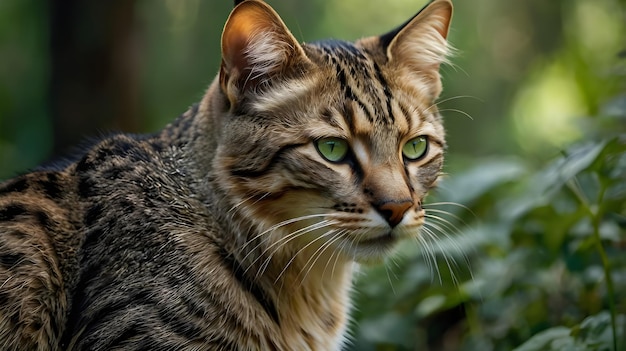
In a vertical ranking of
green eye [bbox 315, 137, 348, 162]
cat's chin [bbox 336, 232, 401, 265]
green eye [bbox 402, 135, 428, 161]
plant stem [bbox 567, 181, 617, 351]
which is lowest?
plant stem [bbox 567, 181, 617, 351]

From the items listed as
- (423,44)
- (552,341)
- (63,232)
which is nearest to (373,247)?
(552,341)

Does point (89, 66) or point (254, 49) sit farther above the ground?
point (89, 66)

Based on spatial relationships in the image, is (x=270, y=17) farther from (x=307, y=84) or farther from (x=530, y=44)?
(x=530, y=44)

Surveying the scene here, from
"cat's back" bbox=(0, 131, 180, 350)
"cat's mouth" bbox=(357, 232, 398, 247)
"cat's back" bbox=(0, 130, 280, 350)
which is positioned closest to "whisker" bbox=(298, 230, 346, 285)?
"cat's mouth" bbox=(357, 232, 398, 247)

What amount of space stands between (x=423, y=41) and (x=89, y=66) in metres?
4.43

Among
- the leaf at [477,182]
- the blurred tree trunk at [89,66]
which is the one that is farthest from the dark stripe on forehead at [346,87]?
the blurred tree trunk at [89,66]

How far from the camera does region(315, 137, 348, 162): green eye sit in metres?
3.25

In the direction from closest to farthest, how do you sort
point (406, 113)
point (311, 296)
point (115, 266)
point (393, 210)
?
point (393, 210), point (115, 266), point (406, 113), point (311, 296)

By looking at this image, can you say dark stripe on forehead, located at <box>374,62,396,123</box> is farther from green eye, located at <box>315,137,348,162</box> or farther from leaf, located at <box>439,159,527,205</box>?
leaf, located at <box>439,159,527,205</box>

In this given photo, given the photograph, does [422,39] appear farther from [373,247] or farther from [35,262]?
[35,262]

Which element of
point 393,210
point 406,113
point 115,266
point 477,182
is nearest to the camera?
point 393,210

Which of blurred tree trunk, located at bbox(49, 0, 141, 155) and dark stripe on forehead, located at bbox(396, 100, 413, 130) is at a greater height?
blurred tree trunk, located at bbox(49, 0, 141, 155)

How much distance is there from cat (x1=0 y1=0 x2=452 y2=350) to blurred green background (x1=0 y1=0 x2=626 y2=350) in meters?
0.45

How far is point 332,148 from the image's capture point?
3.26m
